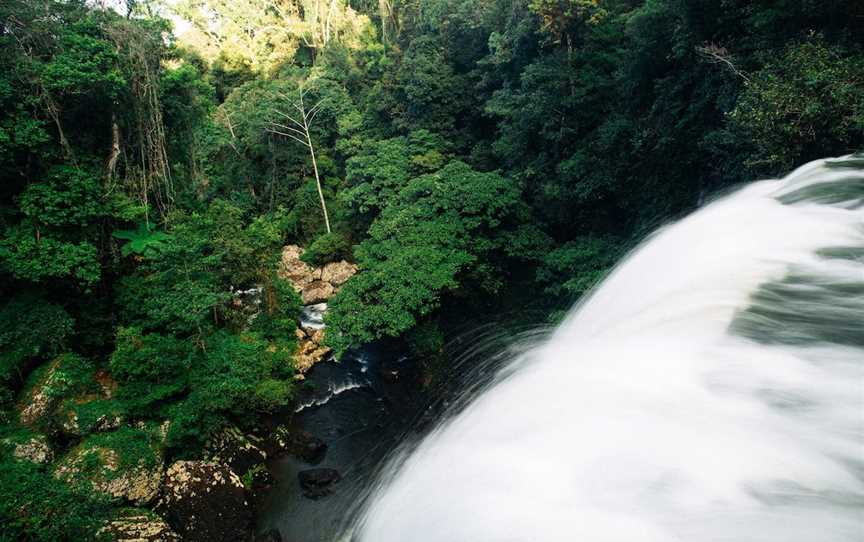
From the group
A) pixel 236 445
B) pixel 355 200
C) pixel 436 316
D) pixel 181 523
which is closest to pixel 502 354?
pixel 436 316

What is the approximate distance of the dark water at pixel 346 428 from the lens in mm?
7758

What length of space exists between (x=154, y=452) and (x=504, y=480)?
7483mm

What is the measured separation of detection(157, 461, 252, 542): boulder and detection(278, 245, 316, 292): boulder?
8.09 meters

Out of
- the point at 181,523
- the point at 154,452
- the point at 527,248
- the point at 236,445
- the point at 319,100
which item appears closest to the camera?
the point at 181,523

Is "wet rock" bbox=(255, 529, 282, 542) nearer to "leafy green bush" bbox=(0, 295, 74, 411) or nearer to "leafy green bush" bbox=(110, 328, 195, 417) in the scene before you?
"leafy green bush" bbox=(110, 328, 195, 417)

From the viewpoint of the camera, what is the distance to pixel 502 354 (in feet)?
29.8

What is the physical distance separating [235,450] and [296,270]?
864 centimetres

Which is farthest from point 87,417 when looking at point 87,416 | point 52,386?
point 52,386

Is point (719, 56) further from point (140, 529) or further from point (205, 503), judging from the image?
point (140, 529)

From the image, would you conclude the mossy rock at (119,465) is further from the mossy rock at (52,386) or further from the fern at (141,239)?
the fern at (141,239)

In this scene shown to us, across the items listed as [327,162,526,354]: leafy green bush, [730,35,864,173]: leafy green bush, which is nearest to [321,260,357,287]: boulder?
[327,162,526,354]: leafy green bush

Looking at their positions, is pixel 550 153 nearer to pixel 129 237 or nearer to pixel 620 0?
pixel 620 0

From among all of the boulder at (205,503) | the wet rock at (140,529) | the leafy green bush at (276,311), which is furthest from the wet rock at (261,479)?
the leafy green bush at (276,311)

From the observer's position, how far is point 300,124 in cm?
1866
